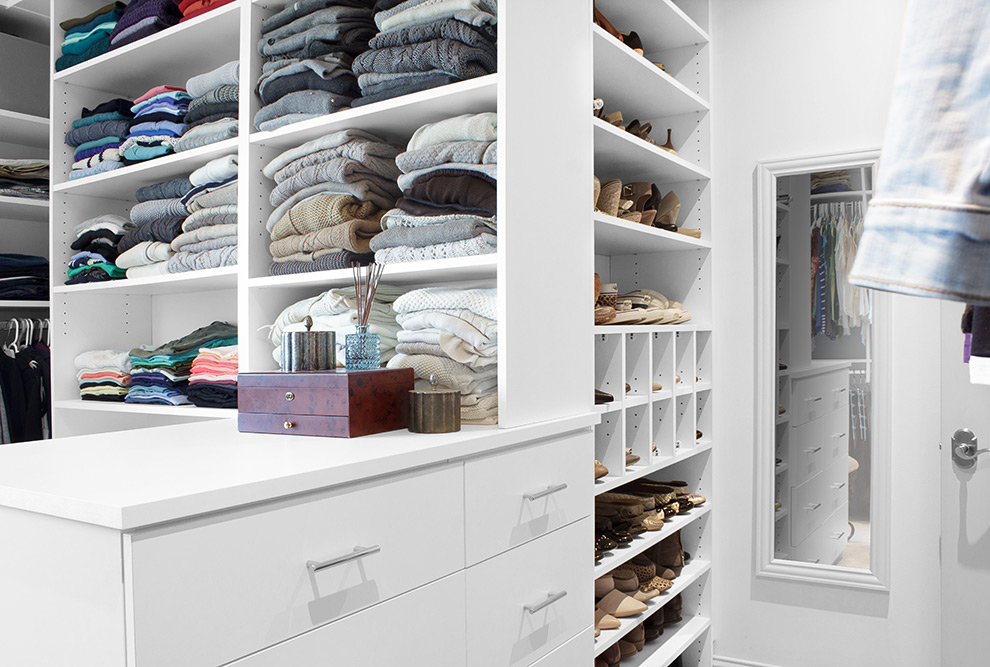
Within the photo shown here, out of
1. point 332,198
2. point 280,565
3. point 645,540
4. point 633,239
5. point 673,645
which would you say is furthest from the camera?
point 673,645

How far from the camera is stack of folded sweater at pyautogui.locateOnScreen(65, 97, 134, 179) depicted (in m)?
2.31

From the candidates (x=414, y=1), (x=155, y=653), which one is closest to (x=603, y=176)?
(x=414, y=1)

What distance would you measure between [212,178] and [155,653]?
149 centimetres

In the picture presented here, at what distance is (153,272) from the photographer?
224cm

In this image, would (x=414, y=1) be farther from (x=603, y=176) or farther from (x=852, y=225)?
(x=852, y=225)

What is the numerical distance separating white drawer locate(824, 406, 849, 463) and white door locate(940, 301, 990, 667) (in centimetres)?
28

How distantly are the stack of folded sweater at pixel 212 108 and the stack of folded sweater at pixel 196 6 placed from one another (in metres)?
0.15

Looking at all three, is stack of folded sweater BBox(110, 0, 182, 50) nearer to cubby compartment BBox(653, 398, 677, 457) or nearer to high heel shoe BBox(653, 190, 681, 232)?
high heel shoe BBox(653, 190, 681, 232)

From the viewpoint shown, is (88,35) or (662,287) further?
(662,287)

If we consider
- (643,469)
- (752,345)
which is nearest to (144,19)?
(643,469)

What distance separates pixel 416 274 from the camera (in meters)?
1.67

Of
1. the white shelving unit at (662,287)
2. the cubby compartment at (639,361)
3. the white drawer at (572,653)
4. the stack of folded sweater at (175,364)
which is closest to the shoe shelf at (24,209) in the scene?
the stack of folded sweater at (175,364)

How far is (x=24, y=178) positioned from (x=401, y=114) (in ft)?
5.87

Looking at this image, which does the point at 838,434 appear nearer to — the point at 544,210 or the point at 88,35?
the point at 544,210
